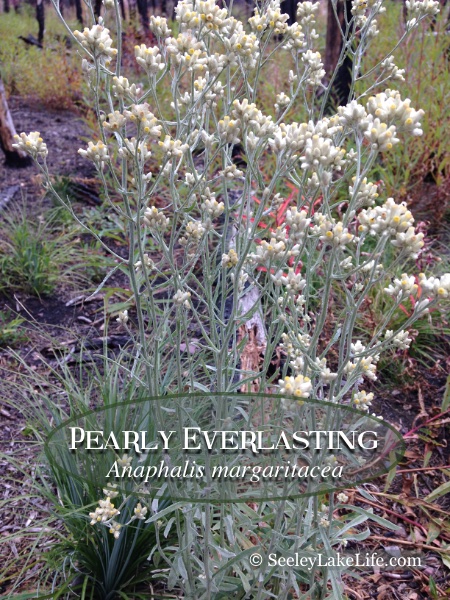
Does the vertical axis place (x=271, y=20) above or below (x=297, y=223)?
above

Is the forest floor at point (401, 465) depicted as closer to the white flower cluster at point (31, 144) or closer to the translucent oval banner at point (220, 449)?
the translucent oval banner at point (220, 449)

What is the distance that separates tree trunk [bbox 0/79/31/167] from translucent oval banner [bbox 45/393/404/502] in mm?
3957

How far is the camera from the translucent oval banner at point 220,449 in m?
1.28

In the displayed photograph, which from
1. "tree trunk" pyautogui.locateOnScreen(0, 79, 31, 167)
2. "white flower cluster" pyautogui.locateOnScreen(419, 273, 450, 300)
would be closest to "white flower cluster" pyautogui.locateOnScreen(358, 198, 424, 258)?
"white flower cluster" pyautogui.locateOnScreen(419, 273, 450, 300)

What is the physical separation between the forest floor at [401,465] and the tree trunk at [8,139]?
235cm

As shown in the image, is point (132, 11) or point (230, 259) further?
point (132, 11)

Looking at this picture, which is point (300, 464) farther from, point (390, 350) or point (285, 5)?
point (285, 5)

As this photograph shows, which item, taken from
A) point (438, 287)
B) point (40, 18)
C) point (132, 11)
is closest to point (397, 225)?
point (438, 287)

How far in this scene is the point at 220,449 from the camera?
1438 mm

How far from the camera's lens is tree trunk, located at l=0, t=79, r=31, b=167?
4992 mm

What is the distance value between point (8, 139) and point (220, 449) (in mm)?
4683

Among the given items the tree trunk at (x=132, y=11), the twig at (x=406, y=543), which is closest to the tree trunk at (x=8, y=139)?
the twig at (x=406, y=543)

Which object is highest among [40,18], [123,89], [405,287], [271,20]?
[271,20]

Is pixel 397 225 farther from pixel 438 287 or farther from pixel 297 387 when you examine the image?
pixel 297 387
